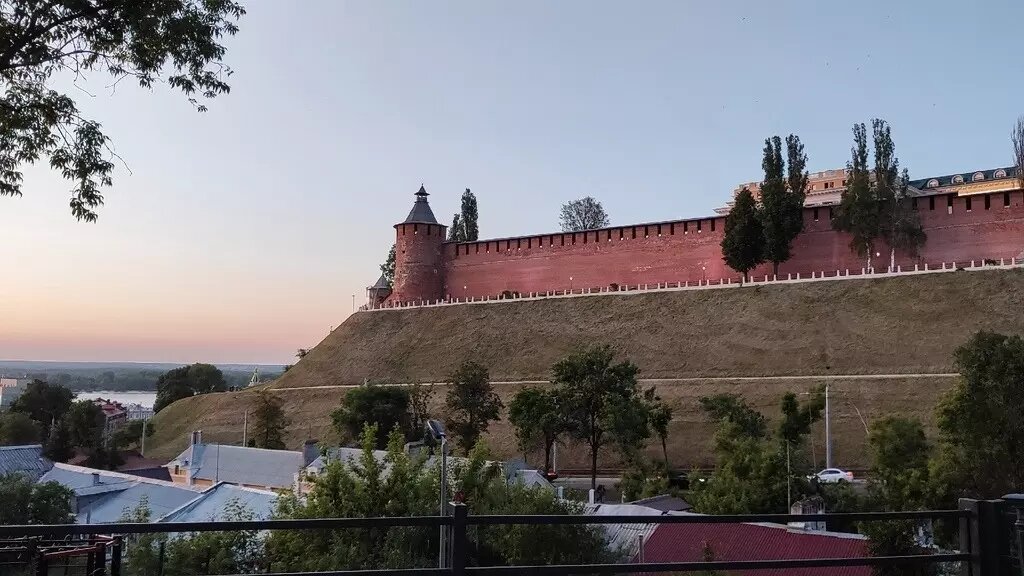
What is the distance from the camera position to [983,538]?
3412mm

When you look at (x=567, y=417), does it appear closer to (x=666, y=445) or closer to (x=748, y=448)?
(x=666, y=445)

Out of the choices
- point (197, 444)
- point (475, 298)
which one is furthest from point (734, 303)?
point (197, 444)

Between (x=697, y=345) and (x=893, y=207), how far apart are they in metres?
12.3

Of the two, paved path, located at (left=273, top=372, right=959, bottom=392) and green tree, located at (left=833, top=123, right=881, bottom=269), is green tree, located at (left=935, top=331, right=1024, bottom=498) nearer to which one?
paved path, located at (left=273, top=372, right=959, bottom=392)

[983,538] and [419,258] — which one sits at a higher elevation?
[419,258]

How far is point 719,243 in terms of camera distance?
1818 inches

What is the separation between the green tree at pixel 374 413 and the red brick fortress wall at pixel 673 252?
64.2ft

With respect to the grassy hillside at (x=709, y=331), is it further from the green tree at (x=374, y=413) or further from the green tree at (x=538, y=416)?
the green tree at (x=538, y=416)

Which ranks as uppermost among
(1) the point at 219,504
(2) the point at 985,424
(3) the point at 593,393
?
(3) the point at 593,393

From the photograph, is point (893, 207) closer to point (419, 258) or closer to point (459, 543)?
point (419, 258)

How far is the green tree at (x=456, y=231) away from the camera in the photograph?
2280 inches

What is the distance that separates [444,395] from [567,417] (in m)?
13.4

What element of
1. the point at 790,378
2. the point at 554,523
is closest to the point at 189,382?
the point at 790,378

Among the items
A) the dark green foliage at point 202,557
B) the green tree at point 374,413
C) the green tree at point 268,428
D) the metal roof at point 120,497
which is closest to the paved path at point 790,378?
the green tree at point 374,413
